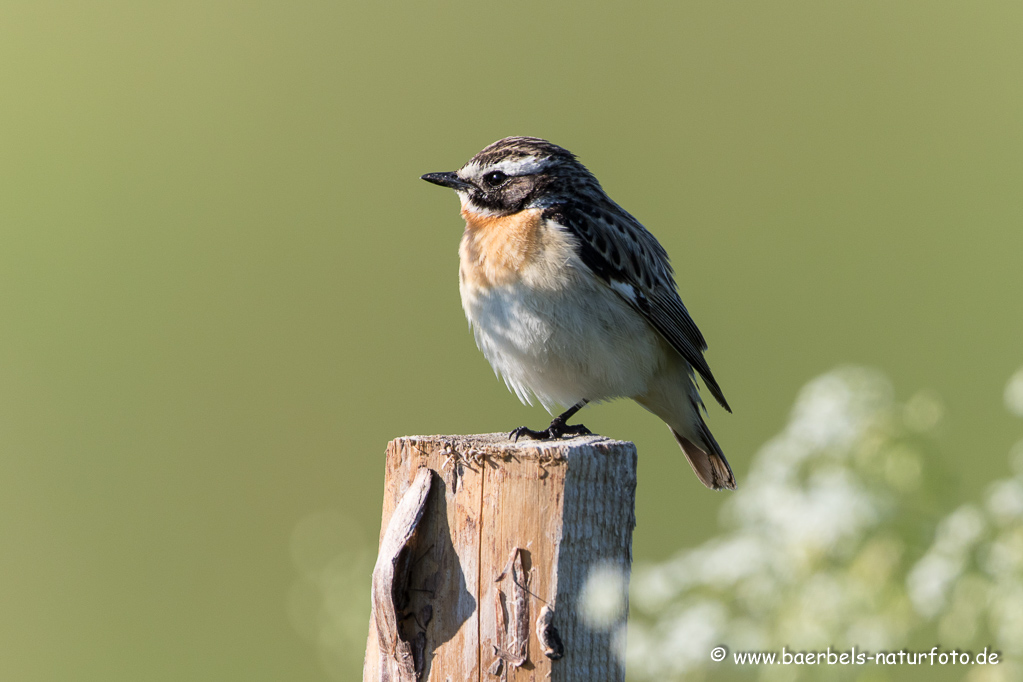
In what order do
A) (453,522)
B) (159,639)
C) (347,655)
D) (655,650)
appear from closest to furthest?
(655,650), (453,522), (347,655), (159,639)

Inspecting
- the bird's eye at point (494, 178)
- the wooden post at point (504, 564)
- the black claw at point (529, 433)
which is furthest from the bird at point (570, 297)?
the wooden post at point (504, 564)

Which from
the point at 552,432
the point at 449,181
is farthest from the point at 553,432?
the point at 449,181

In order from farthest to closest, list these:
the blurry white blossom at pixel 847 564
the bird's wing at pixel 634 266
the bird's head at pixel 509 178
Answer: the bird's head at pixel 509 178 < the bird's wing at pixel 634 266 < the blurry white blossom at pixel 847 564

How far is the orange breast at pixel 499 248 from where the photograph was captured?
462 cm

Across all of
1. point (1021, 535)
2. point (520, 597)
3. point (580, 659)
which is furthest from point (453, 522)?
point (1021, 535)

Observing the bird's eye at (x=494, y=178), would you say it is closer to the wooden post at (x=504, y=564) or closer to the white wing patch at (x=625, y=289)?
the white wing patch at (x=625, y=289)

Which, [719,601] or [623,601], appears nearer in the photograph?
[719,601]

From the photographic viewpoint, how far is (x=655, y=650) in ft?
6.01

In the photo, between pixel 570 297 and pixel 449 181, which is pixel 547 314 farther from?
pixel 449 181

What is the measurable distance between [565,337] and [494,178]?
982mm

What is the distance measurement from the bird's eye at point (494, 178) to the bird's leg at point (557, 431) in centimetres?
120

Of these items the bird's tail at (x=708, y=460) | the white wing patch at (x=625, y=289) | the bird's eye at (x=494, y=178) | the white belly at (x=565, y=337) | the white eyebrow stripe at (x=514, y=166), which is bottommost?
the bird's tail at (x=708, y=460)

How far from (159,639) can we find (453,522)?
6.42 meters

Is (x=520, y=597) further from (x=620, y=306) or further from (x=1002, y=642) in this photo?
(x=620, y=306)
